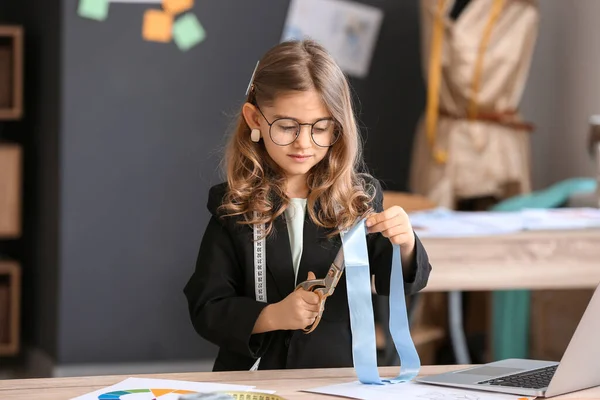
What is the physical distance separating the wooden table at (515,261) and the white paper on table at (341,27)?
1596 millimetres

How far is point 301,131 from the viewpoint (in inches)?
59.4

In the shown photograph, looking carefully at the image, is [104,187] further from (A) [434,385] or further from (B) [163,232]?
(A) [434,385]

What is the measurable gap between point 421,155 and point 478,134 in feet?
0.84

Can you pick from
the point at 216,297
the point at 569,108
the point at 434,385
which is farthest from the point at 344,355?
the point at 569,108

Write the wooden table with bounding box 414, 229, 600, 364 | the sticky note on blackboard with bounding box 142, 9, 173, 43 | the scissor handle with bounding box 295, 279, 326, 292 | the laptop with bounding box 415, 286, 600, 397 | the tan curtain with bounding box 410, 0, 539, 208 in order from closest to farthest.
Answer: the laptop with bounding box 415, 286, 600, 397 → the scissor handle with bounding box 295, 279, 326, 292 → the wooden table with bounding box 414, 229, 600, 364 → the tan curtain with bounding box 410, 0, 539, 208 → the sticky note on blackboard with bounding box 142, 9, 173, 43

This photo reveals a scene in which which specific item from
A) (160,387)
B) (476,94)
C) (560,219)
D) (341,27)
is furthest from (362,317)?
(341,27)

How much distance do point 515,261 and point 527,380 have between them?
1.40 meters

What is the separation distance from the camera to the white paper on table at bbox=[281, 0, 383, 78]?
4043 millimetres

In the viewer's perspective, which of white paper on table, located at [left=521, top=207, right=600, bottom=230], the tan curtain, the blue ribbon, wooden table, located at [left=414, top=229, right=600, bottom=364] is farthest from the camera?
the tan curtain

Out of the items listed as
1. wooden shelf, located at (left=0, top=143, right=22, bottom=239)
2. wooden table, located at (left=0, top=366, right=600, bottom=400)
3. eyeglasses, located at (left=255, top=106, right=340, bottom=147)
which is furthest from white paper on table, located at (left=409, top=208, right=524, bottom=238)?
wooden shelf, located at (left=0, top=143, right=22, bottom=239)

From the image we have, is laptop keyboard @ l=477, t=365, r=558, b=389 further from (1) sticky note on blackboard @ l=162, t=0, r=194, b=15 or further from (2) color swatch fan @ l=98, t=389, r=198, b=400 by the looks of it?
(1) sticky note on blackboard @ l=162, t=0, r=194, b=15

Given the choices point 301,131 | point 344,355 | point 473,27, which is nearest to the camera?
point 301,131

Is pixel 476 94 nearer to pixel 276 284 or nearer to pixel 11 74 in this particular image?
pixel 11 74

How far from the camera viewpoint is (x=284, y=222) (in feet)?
5.35
